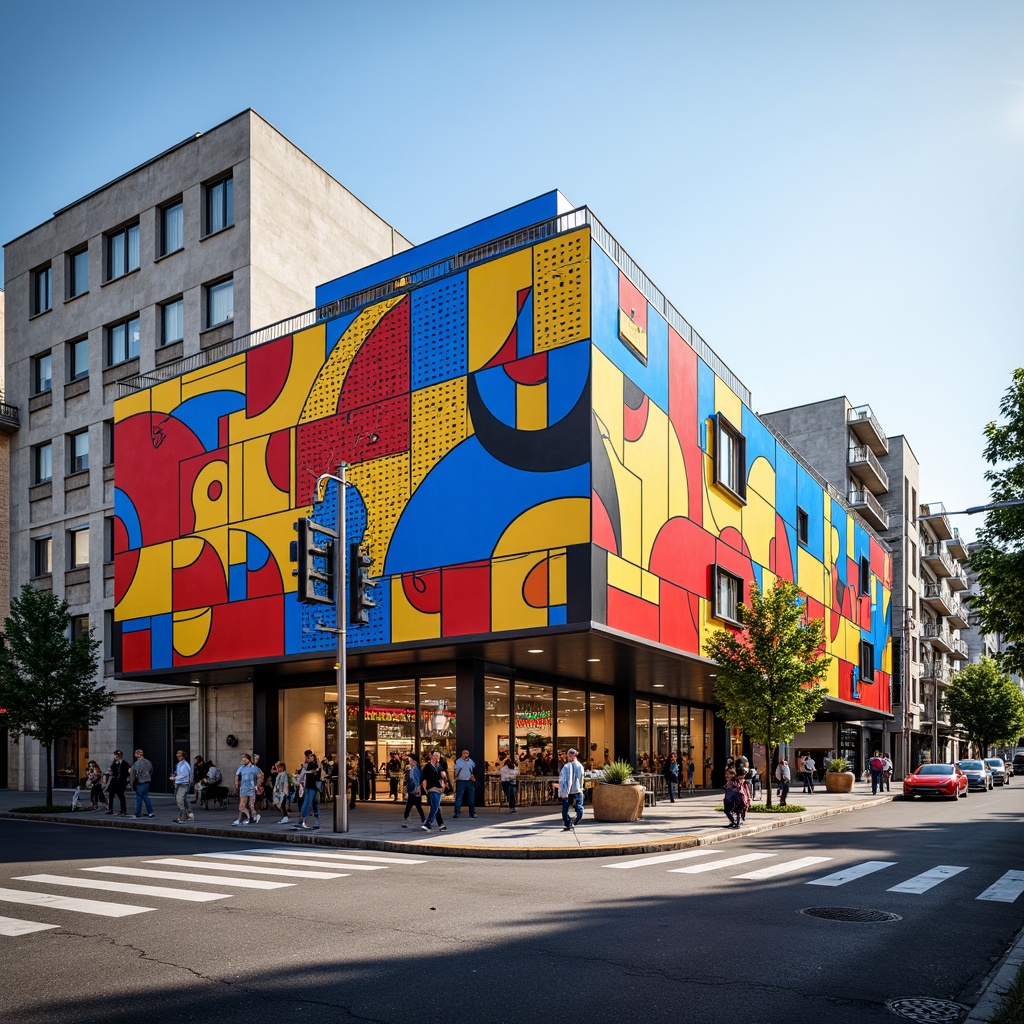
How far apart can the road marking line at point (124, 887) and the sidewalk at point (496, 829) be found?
631 cm

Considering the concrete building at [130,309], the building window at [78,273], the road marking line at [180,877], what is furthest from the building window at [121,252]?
the road marking line at [180,877]

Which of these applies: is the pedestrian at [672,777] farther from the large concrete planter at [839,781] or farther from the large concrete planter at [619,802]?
the large concrete planter at [839,781]

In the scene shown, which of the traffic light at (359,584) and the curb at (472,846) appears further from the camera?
the traffic light at (359,584)

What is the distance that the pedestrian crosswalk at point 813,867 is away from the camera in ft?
43.7

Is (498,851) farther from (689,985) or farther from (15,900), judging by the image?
(689,985)

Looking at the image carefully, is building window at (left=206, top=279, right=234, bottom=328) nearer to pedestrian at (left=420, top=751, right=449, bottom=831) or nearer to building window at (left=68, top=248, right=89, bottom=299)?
building window at (left=68, top=248, right=89, bottom=299)

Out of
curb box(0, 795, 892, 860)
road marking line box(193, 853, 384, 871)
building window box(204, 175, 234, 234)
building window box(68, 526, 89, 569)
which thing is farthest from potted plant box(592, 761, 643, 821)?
building window box(68, 526, 89, 569)

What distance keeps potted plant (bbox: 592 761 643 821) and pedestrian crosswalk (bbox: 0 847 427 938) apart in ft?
24.0

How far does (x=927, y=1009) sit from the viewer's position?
7.20 meters

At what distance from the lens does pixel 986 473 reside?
92.7 feet

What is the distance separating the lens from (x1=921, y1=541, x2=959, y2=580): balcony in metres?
79.0

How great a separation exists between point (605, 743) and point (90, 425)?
80.5 ft

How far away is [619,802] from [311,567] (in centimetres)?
936

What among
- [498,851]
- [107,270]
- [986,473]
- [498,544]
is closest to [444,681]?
[498,544]
